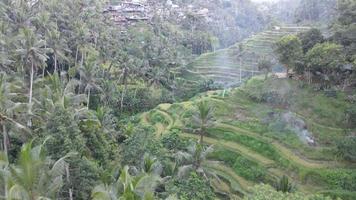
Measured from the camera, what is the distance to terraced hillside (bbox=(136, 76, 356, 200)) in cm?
2797

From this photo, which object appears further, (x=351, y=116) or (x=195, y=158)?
(x=351, y=116)

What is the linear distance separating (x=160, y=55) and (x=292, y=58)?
2544 centimetres

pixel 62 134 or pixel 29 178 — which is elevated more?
pixel 29 178

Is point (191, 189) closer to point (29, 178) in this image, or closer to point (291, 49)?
point (29, 178)

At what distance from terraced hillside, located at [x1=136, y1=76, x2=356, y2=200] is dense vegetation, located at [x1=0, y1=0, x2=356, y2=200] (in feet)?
0.29

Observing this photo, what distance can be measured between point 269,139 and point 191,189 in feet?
37.9

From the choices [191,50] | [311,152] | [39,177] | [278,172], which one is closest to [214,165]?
[278,172]

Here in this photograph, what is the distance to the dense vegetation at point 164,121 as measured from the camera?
835 inches

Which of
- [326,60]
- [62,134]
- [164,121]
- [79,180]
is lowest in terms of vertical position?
[164,121]

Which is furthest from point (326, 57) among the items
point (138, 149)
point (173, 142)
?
point (138, 149)

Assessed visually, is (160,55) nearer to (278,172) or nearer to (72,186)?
(278,172)

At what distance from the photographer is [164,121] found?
39156 millimetres

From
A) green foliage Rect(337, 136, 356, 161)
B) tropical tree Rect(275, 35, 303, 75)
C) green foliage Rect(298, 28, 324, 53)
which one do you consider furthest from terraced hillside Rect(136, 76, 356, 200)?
green foliage Rect(298, 28, 324, 53)

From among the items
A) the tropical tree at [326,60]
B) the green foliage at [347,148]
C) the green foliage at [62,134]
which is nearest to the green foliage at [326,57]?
the tropical tree at [326,60]
